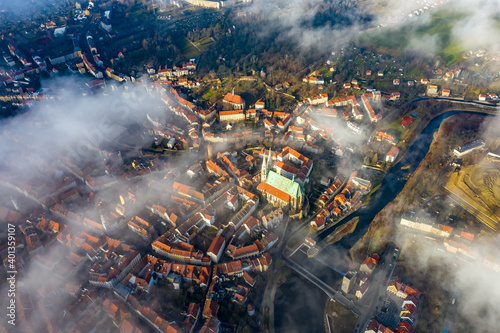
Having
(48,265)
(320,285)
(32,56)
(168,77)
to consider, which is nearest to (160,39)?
(168,77)

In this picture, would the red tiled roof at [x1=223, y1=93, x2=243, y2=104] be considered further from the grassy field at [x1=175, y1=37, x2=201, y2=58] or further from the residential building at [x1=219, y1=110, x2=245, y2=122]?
the grassy field at [x1=175, y1=37, x2=201, y2=58]

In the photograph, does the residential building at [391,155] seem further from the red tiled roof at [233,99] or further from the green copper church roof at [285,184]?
the red tiled roof at [233,99]

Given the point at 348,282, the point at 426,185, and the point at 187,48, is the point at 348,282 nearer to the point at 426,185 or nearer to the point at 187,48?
the point at 426,185

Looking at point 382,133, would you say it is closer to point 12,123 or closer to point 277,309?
point 277,309

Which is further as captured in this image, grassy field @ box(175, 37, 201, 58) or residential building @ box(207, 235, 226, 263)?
grassy field @ box(175, 37, 201, 58)

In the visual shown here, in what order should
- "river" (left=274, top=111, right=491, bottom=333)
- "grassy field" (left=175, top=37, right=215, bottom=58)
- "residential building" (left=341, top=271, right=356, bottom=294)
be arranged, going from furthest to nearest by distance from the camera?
"grassy field" (left=175, top=37, right=215, bottom=58) < "residential building" (left=341, top=271, right=356, bottom=294) < "river" (left=274, top=111, right=491, bottom=333)

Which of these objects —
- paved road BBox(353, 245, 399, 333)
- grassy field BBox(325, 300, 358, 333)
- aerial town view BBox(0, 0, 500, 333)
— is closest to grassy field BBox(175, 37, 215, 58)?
aerial town view BBox(0, 0, 500, 333)
